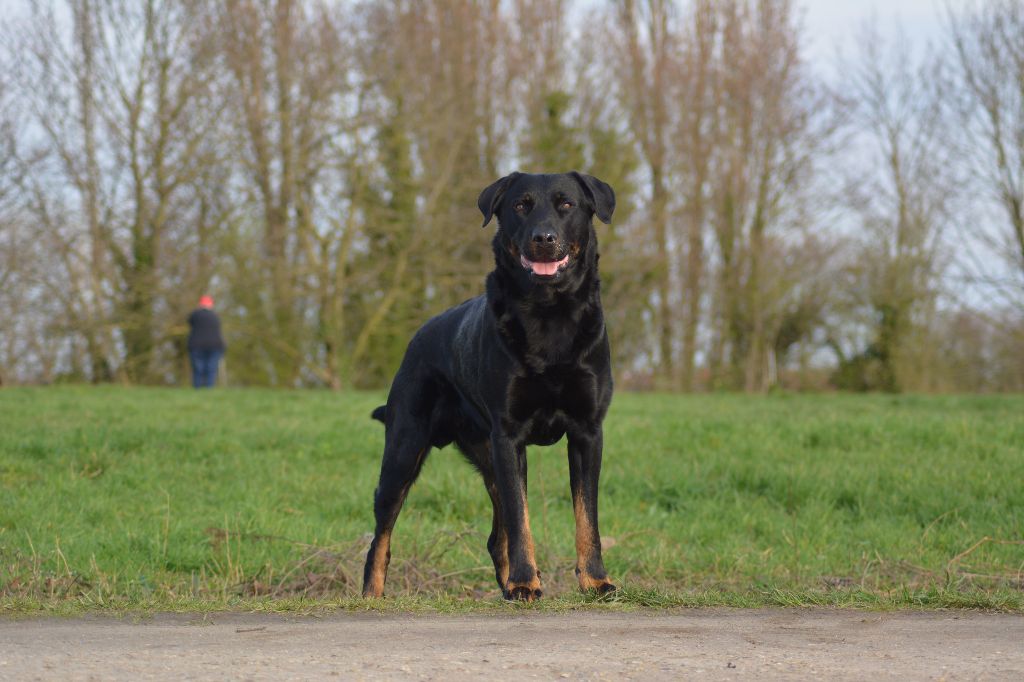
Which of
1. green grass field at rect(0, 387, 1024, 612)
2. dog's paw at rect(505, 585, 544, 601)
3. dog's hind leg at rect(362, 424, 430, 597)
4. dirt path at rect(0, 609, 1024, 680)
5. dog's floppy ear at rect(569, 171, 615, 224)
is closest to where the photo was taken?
dirt path at rect(0, 609, 1024, 680)

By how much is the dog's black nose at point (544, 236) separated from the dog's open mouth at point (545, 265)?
115mm

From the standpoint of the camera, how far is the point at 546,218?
5164 mm

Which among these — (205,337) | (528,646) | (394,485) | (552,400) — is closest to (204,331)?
(205,337)

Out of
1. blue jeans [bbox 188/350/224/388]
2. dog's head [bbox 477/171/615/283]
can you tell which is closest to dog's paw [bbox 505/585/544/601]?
dog's head [bbox 477/171/615/283]

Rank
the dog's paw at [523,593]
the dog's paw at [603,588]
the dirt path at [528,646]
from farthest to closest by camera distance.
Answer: the dog's paw at [603,588]
the dog's paw at [523,593]
the dirt path at [528,646]

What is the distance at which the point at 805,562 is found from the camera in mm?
7266

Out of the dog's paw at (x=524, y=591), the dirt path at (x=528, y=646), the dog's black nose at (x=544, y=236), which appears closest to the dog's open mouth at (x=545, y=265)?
the dog's black nose at (x=544, y=236)

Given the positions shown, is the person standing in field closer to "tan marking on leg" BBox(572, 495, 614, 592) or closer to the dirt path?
the dirt path

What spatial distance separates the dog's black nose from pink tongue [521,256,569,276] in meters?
0.12

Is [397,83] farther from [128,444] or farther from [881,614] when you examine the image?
[881,614]

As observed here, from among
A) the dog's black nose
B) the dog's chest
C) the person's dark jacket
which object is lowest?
the dog's chest

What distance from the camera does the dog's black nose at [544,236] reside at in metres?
5.07

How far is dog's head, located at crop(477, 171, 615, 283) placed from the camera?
5.14 metres

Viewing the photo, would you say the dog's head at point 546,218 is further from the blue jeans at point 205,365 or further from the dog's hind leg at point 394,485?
the blue jeans at point 205,365
